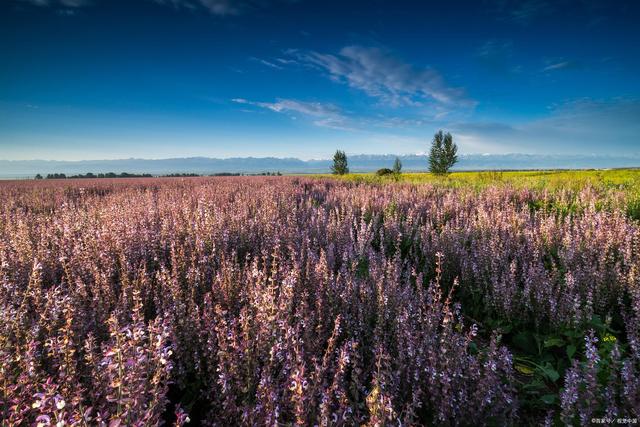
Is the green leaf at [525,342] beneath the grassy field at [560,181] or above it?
beneath

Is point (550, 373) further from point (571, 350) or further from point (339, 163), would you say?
point (339, 163)

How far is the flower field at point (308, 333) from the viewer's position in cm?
157

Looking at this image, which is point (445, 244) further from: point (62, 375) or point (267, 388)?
point (62, 375)

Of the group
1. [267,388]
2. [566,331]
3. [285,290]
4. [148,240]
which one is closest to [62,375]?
[267,388]

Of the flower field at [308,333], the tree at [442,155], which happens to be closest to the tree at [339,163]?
the tree at [442,155]

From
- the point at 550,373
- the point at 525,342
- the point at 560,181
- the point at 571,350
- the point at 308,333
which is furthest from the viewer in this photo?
the point at 560,181

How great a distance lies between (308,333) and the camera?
2.20m

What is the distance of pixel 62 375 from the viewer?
1556 mm

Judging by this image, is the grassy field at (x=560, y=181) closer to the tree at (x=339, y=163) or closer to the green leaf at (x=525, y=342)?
the green leaf at (x=525, y=342)

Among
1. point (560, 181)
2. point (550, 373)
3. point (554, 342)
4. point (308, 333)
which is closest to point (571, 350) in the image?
point (554, 342)

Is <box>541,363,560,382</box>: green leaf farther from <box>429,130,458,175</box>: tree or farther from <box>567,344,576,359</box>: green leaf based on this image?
<box>429,130,458,175</box>: tree

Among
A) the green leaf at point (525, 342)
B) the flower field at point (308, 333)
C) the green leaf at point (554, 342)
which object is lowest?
the green leaf at point (525, 342)

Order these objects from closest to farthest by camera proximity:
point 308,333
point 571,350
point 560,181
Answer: point 308,333
point 571,350
point 560,181

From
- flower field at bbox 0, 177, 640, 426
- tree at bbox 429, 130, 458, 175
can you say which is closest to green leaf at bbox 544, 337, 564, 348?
flower field at bbox 0, 177, 640, 426
